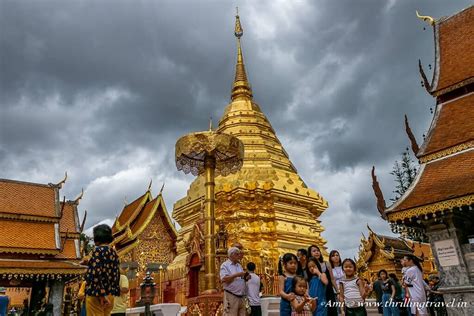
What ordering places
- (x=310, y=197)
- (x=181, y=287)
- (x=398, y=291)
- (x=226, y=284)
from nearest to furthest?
(x=226, y=284) → (x=398, y=291) → (x=181, y=287) → (x=310, y=197)

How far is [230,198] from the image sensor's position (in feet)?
55.3

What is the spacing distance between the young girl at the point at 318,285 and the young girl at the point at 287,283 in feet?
0.73

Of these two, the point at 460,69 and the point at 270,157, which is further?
the point at 270,157

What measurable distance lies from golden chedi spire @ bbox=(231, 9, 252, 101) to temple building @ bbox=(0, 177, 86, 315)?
1024cm

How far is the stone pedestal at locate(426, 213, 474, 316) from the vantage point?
289 inches

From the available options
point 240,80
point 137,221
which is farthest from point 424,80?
point 137,221

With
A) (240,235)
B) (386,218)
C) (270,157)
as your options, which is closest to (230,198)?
(240,235)

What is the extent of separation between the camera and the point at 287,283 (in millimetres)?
4500

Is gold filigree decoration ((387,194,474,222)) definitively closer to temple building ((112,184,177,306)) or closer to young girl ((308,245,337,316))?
young girl ((308,245,337,316))

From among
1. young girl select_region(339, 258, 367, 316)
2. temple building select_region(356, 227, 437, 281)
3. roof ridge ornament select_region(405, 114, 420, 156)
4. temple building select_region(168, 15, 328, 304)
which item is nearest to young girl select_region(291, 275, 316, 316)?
young girl select_region(339, 258, 367, 316)

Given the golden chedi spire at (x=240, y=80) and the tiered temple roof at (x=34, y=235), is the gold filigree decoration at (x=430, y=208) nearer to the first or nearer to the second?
the tiered temple roof at (x=34, y=235)

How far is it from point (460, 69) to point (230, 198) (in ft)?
32.0

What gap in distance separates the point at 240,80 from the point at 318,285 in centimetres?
1941

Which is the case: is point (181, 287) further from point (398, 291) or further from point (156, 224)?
point (156, 224)
